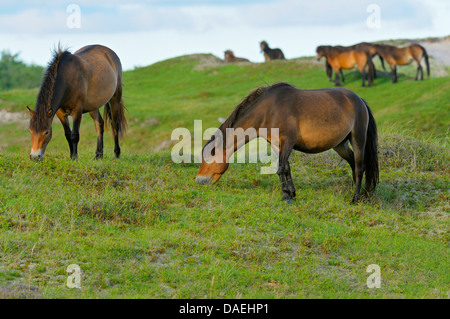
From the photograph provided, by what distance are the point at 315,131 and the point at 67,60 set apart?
521 centimetres

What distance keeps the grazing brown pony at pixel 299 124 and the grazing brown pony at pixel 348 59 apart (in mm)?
19333

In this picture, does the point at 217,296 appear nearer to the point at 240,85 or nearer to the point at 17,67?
the point at 240,85

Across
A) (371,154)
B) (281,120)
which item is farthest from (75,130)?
(371,154)

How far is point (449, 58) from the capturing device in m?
34.7

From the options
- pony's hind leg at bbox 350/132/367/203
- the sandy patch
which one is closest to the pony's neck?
pony's hind leg at bbox 350/132/367/203

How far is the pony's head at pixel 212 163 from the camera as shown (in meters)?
9.62

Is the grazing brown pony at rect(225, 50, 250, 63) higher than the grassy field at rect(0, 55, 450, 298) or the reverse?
higher

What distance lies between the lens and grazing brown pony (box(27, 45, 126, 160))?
9703 mm

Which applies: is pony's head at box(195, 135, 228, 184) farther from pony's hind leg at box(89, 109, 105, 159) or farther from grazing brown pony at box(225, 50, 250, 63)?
grazing brown pony at box(225, 50, 250, 63)

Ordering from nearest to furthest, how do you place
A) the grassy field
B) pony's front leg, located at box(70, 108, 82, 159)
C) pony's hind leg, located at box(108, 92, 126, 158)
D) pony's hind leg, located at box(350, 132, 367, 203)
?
the grassy field, pony's hind leg, located at box(350, 132, 367, 203), pony's front leg, located at box(70, 108, 82, 159), pony's hind leg, located at box(108, 92, 126, 158)

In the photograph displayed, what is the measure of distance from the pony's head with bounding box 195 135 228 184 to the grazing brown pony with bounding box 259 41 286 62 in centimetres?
3430

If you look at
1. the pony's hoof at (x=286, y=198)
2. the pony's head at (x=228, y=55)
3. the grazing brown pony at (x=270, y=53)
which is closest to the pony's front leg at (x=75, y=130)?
the pony's hoof at (x=286, y=198)

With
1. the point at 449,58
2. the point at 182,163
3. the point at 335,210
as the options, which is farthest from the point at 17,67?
the point at 335,210
